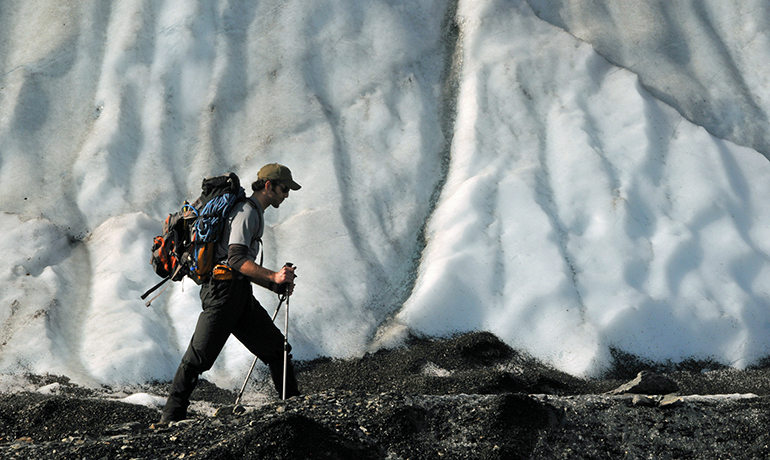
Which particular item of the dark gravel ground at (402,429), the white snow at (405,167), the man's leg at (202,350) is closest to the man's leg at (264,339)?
the man's leg at (202,350)

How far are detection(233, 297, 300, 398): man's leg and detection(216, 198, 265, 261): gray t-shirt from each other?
1.85 ft

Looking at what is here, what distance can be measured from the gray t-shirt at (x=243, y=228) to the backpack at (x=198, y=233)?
0.05 metres

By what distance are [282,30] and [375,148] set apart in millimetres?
3102

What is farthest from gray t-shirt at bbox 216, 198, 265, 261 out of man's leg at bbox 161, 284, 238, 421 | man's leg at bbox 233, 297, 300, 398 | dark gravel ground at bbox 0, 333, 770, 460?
dark gravel ground at bbox 0, 333, 770, 460

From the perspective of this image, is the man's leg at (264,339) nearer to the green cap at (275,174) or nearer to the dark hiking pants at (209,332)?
the dark hiking pants at (209,332)

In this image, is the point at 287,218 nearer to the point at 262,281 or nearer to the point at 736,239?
the point at 262,281

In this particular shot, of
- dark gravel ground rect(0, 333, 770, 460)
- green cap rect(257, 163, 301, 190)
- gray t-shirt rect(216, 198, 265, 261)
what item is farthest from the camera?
green cap rect(257, 163, 301, 190)

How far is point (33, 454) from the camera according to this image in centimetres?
494

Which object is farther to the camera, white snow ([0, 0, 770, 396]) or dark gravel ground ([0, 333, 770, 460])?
white snow ([0, 0, 770, 396])

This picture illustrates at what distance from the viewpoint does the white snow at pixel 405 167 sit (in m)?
9.41

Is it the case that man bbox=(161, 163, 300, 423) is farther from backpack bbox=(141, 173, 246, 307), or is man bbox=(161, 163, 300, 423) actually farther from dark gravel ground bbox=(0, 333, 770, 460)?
dark gravel ground bbox=(0, 333, 770, 460)

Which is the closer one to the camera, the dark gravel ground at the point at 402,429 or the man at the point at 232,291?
the dark gravel ground at the point at 402,429

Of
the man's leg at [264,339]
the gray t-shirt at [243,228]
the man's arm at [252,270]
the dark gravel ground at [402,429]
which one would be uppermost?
the gray t-shirt at [243,228]

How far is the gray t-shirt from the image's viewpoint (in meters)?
5.64
